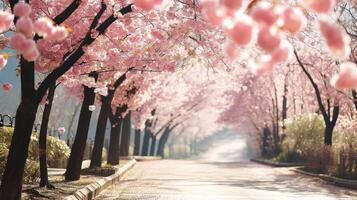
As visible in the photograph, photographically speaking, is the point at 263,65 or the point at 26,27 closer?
the point at 263,65

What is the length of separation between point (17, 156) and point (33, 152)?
9.04m

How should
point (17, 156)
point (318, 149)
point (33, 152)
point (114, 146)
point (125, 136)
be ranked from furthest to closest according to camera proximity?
point (125, 136) < point (114, 146) < point (318, 149) < point (33, 152) < point (17, 156)

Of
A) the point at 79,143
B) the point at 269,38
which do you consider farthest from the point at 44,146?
the point at 269,38

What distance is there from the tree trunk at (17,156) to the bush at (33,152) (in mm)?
4812

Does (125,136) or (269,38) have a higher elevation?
(125,136)

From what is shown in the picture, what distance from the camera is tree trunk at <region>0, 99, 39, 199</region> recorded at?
37.0 feet

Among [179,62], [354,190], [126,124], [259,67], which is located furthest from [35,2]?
[126,124]

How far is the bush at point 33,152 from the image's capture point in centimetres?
Result: 1664

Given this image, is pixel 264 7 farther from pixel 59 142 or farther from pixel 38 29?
pixel 59 142

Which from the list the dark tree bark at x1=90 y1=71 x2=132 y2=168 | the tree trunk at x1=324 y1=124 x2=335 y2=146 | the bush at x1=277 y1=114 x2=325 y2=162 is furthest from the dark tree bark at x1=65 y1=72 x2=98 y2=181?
the bush at x1=277 y1=114 x2=325 y2=162

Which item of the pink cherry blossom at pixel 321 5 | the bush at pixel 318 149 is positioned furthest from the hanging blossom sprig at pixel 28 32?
the bush at pixel 318 149

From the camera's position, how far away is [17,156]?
1130cm

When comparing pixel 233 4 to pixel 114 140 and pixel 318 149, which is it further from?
pixel 114 140

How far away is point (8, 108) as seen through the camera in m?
103
